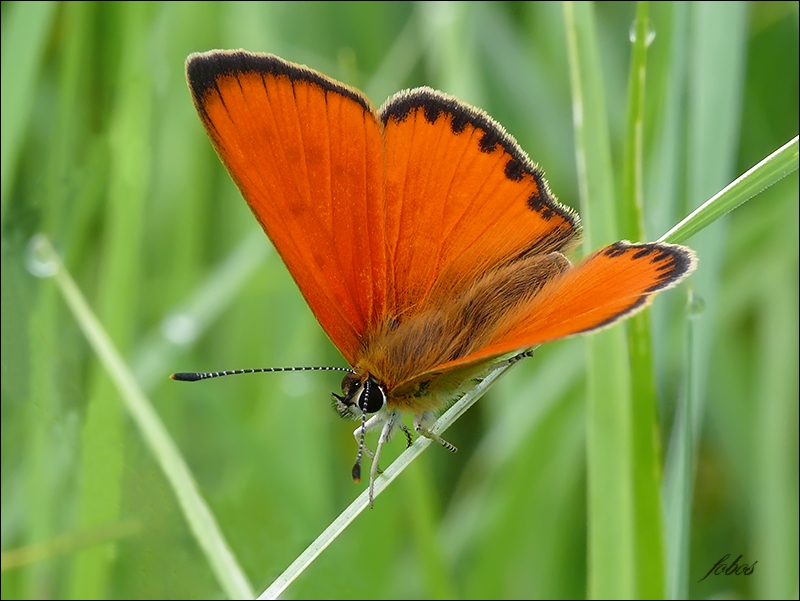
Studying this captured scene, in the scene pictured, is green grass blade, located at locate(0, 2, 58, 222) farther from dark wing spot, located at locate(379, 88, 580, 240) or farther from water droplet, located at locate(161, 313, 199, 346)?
dark wing spot, located at locate(379, 88, 580, 240)

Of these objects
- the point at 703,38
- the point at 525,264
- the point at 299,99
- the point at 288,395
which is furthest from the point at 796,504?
the point at 299,99

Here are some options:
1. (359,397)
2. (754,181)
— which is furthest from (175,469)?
(754,181)

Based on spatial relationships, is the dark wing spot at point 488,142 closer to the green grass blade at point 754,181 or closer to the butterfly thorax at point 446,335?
the butterfly thorax at point 446,335

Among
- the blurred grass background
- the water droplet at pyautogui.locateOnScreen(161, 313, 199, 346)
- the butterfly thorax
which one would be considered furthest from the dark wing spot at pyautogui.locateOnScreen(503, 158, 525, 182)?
the water droplet at pyautogui.locateOnScreen(161, 313, 199, 346)

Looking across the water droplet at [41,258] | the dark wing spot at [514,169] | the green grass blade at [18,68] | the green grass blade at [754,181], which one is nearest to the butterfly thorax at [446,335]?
the dark wing spot at [514,169]

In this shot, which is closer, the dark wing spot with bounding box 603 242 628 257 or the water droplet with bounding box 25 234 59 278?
the dark wing spot with bounding box 603 242 628 257

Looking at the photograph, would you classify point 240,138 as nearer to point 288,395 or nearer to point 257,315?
point 288,395
